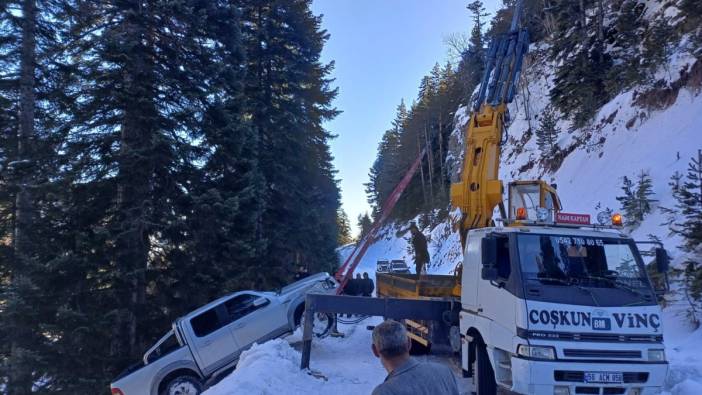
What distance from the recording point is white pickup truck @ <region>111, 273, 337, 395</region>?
1039 centimetres

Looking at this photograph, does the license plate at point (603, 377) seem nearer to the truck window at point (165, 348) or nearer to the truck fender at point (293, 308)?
the truck fender at point (293, 308)

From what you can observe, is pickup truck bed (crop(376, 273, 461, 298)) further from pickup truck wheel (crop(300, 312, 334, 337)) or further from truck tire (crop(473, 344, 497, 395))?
truck tire (crop(473, 344, 497, 395))

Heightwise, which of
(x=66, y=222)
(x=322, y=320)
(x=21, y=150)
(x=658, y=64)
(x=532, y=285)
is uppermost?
(x=658, y=64)

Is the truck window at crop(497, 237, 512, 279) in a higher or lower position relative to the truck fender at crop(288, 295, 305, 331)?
higher

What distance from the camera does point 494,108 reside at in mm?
9664

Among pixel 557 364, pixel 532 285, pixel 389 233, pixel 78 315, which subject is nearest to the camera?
pixel 557 364

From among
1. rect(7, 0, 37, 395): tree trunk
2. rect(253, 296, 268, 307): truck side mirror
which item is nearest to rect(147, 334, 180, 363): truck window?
rect(253, 296, 268, 307): truck side mirror

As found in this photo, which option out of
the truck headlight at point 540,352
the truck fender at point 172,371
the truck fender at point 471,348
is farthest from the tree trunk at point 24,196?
the truck headlight at point 540,352

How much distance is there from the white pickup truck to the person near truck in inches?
361

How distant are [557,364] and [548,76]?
101ft

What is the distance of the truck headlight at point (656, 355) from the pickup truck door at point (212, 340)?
27.2 feet

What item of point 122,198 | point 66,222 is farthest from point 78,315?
point 122,198

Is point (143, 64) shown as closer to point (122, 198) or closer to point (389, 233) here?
point (122, 198)

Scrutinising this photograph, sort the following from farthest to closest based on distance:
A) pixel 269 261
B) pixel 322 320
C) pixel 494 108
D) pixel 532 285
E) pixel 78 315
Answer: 1. pixel 269 261
2. pixel 322 320
3. pixel 78 315
4. pixel 494 108
5. pixel 532 285
